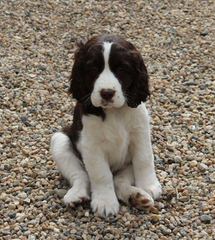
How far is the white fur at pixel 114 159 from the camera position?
4570 mm

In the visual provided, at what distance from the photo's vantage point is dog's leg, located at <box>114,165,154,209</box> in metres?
4.61

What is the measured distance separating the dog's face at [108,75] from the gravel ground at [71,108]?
34.1 inches

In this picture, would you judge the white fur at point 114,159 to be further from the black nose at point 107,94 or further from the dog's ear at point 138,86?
the black nose at point 107,94

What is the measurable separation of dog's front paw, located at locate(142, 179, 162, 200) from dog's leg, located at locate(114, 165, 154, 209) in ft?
0.38

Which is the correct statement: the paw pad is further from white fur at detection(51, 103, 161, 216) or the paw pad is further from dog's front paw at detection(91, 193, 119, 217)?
dog's front paw at detection(91, 193, 119, 217)

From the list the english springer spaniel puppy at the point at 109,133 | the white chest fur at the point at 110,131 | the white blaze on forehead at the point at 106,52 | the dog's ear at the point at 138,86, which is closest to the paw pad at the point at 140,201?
the english springer spaniel puppy at the point at 109,133

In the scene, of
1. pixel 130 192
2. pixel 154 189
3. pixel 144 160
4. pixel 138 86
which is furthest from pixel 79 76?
pixel 154 189

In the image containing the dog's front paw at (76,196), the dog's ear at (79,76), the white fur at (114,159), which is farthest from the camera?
the dog's front paw at (76,196)

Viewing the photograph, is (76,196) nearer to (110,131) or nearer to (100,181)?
(100,181)

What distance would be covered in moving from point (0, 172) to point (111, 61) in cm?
163

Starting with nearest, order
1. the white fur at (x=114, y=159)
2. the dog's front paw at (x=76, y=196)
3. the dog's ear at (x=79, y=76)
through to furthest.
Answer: the dog's ear at (x=79, y=76), the white fur at (x=114, y=159), the dog's front paw at (x=76, y=196)

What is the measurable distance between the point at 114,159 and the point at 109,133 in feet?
0.91

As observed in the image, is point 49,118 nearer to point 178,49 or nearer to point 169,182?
point 169,182

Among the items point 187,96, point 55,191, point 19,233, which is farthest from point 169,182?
point 187,96
